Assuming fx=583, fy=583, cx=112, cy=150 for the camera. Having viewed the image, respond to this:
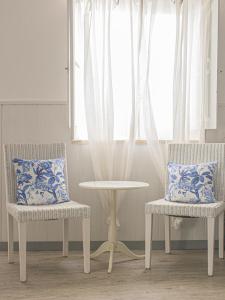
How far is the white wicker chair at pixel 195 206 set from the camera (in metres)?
3.96

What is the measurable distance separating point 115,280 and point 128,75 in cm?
166

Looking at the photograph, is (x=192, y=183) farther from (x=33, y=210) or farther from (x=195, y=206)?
(x=33, y=210)

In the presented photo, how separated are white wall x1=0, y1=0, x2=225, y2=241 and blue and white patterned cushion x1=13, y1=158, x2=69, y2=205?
0.47 m

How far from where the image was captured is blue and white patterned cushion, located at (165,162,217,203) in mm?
4168

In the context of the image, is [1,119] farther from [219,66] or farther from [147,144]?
[219,66]

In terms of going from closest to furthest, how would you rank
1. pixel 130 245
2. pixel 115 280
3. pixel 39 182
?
pixel 115 280 → pixel 39 182 → pixel 130 245

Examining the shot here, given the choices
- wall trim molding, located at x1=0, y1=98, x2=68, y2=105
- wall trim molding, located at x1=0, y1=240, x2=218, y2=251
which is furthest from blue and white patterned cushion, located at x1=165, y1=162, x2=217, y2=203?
wall trim molding, located at x1=0, y1=98, x2=68, y2=105

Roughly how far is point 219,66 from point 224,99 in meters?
0.28

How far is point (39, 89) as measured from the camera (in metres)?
4.67

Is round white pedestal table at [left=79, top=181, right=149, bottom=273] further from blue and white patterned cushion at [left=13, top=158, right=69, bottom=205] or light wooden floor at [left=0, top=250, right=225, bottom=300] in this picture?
blue and white patterned cushion at [left=13, top=158, right=69, bottom=205]

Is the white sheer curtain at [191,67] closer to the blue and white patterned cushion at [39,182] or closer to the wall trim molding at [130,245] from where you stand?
the wall trim molding at [130,245]

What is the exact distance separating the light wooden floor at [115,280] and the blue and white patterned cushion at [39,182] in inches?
19.3

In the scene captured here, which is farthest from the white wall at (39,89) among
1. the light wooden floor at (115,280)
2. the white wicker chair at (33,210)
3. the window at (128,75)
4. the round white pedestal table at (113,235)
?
the light wooden floor at (115,280)

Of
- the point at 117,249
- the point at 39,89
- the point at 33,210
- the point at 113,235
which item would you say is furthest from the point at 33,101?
the point at 117,249
